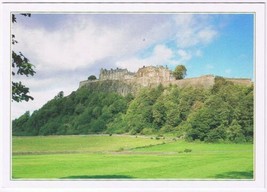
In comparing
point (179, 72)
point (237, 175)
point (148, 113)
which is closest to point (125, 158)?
point (148, 113)

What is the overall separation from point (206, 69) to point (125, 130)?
1127 millimetres

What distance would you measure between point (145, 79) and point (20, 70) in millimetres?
1349

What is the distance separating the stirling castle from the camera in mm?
6016

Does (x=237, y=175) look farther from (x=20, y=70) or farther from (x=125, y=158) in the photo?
(x=20, y=70)

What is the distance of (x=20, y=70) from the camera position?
5.94 metres

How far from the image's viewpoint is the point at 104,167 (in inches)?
236

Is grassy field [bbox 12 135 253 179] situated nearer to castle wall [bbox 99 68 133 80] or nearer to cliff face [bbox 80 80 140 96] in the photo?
cliff face [bbox 80 80 140 96]

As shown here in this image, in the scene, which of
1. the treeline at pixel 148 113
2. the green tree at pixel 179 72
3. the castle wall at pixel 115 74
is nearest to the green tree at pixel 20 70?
the treeline at pixel 148 113

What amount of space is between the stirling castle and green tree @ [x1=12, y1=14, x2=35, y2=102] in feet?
1.92
